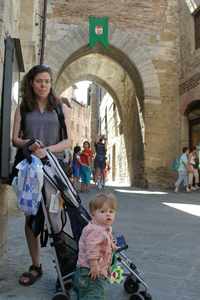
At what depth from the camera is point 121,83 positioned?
19406mm

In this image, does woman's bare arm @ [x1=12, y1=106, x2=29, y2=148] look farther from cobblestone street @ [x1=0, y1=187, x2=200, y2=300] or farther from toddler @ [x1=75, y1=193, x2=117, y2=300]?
cobblestone street @ [x1=0, y1=187, x2=200, y2=300]

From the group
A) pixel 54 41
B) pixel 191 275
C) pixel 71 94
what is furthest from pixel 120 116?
pixel 71 94

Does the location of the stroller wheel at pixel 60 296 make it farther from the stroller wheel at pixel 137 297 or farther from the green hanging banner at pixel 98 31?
the green hanging banner at pixel 98 31

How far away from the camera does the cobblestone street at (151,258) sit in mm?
2389

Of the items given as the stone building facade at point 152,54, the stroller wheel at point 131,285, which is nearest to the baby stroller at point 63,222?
the stroller wheel at point 131,285

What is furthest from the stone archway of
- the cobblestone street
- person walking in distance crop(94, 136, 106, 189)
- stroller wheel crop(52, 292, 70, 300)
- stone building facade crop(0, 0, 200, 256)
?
stroller wheel crop(52, 292, 70, 300)

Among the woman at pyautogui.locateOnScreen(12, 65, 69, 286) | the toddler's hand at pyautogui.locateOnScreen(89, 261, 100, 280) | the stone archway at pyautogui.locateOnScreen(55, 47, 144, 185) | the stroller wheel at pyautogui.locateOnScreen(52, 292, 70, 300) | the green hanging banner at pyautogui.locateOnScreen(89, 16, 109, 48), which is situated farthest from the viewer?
the stone archway at pyautogui.locateOnScreen(55, 47, 144, 185)

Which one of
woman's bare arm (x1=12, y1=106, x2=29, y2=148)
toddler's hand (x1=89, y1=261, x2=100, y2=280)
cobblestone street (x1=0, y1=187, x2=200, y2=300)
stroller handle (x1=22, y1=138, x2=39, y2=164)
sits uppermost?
woman's bare arm (x1=12, y1=106, x2=29, y2=148)

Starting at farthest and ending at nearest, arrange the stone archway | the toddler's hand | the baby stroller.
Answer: the stone archway, the baby stroller, the toddler's hand

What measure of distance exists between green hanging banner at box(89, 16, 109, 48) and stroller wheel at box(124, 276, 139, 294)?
41.0 ft

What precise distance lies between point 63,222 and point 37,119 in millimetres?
685

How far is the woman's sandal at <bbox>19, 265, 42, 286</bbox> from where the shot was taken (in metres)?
2.44

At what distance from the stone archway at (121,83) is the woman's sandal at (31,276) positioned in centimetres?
1199

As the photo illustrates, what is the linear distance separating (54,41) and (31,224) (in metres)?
12.4
